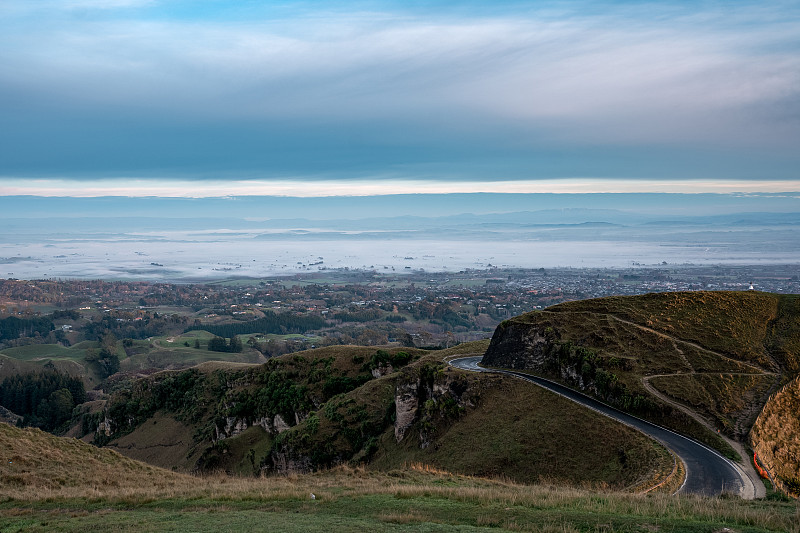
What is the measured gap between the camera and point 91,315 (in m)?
154

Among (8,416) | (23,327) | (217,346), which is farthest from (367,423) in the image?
(23,327)

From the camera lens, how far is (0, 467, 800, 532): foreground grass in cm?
1367

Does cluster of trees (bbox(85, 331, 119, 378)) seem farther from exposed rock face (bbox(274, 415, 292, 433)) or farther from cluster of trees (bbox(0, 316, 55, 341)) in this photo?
exposed rock face (bbox(274, 415, 292, 433))

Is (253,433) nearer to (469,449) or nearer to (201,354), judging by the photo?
(469,449)

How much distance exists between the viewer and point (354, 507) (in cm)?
1659

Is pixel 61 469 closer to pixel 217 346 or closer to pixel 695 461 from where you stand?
pixel 695 461

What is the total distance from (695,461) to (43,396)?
3321 inches

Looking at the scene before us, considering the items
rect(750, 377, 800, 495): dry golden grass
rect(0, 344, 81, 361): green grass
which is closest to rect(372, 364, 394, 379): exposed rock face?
rect(750, 377, 800, 495): dry golden grass

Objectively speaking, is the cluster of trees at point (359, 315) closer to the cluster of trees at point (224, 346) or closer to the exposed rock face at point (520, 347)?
the cluster of trees at point (224, 346)

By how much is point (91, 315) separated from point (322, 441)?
140149 millimetres

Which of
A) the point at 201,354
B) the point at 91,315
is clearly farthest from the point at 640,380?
the point at 91,315

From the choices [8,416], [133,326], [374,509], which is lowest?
[8,416]

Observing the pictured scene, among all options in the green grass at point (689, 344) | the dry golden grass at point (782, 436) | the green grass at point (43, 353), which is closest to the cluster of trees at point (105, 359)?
the green grass at point (43, 353)

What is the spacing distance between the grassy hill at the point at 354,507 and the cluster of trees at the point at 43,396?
200 ft
